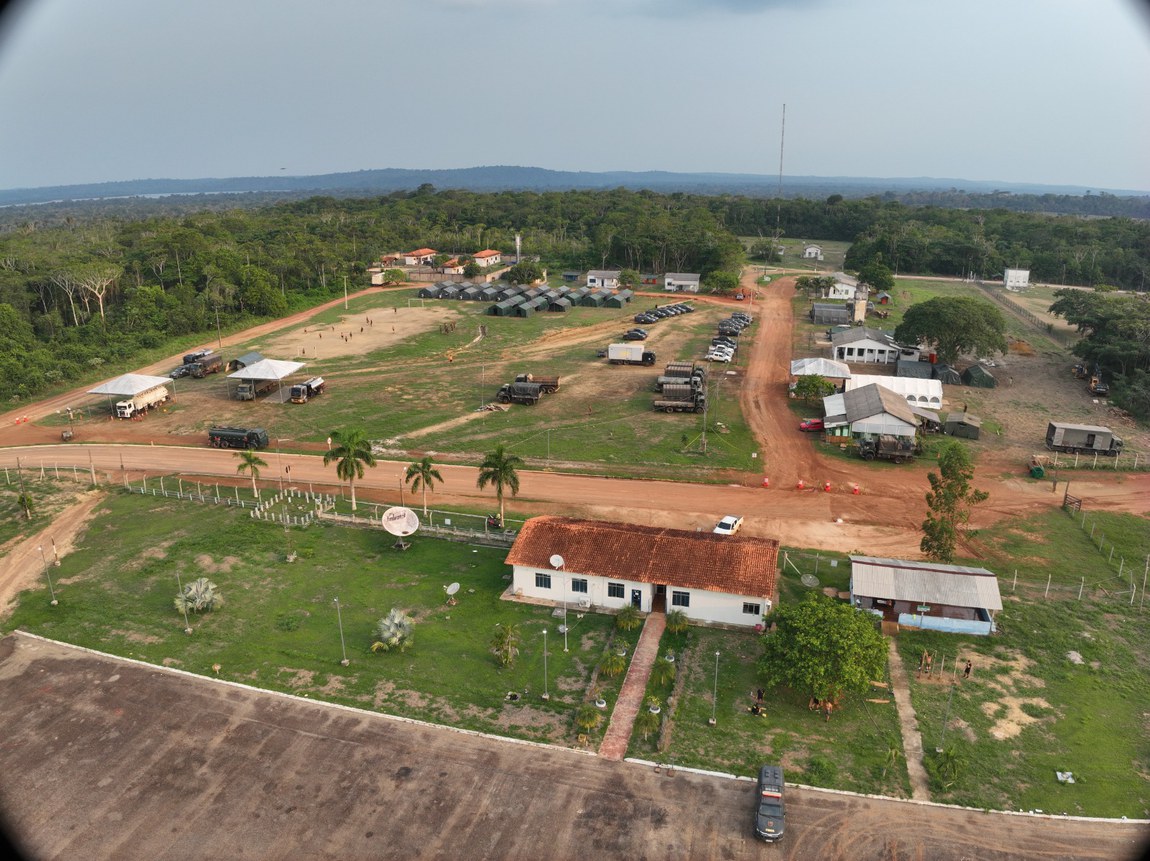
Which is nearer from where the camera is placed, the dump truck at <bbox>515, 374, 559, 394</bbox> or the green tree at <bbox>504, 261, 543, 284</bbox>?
the dump truck at <bbox>515, 374, 559, 394</bbox>

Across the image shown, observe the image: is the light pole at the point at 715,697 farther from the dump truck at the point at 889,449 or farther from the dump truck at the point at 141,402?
the dump truck at the point at 141,402

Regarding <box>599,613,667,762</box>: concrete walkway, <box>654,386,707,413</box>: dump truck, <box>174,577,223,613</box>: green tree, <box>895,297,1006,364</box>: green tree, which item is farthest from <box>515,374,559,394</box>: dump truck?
<box>895,297,1006,364</box>: green tree

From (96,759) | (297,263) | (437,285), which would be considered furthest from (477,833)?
(297,263)

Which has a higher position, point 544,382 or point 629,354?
point 629,354

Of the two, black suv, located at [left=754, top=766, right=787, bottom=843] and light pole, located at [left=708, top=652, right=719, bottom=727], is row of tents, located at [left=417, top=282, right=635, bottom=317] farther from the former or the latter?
black suv, located at [left=754, top=766, right=787, bottom=843]

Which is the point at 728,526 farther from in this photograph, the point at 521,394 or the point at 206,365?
the point at 206,365

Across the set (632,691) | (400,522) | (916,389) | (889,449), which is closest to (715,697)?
(632,691)
